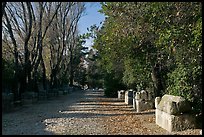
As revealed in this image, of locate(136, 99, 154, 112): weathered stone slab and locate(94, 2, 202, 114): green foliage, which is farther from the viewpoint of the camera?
locate(136, 99, 154, 112): weathered stone slab

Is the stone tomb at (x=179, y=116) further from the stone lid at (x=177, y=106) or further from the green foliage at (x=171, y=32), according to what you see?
the green foliage at (x=171, y=32)

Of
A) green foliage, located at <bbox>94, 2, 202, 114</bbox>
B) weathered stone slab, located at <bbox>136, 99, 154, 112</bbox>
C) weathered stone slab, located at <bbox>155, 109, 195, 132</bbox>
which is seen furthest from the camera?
weathered stone slab, located at <bbox>136, 99, 154, 112</bbox>

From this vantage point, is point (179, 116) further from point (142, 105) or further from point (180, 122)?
point (142, 105)

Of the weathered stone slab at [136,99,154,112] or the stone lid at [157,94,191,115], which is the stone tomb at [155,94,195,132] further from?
the weathered stone slab at [136,99,154,112]

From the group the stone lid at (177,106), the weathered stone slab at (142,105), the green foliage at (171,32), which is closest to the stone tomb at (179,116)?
the stone lid at (177,106)

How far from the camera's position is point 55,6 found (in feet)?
118

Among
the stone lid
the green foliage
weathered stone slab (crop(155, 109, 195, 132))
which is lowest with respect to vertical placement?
weathered stone slab (crop(155, 109, 195, 132))

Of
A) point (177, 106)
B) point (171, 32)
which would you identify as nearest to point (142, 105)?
point (177, 106)

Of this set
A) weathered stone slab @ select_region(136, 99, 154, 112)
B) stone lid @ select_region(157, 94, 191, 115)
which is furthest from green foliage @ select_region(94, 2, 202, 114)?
weathered stone slab @ select_region(136, 99, 154, 112)

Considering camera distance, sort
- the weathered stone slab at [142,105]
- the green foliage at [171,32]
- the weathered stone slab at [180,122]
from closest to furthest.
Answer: the green foliage at [171,32] → the weathered stone slab at [180,122] → the weathered stone slab at [142,105]

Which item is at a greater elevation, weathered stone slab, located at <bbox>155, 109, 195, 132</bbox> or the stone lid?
the stone lid

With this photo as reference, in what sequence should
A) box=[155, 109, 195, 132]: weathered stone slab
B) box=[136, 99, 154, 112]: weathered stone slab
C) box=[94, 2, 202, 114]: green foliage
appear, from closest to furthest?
box=[94, 2, 202, 114]: green foliage
box=[155, 109, 195, 132]: weathered stone slab
box=[136, 99, 154, 112]: weathered stone slab

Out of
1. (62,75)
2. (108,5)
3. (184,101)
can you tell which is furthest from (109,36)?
(62,75)

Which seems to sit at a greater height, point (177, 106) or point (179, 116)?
point (177, 106)
